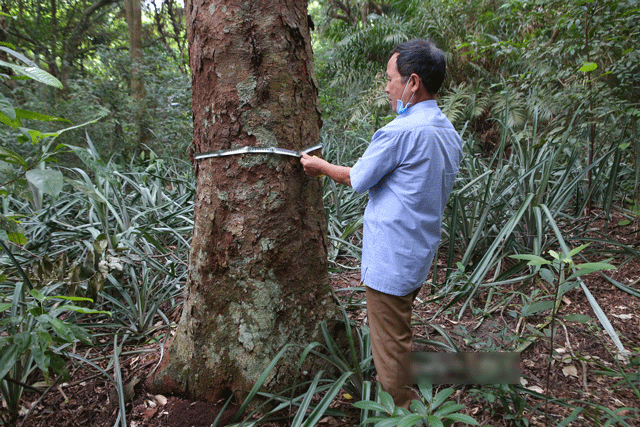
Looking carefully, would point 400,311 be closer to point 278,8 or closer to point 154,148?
point 278,8

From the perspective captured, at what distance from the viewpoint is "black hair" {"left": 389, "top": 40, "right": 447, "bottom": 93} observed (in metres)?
1.57

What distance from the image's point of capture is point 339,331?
199 centimetres

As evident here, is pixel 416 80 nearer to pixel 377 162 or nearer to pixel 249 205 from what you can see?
pixel 377 162

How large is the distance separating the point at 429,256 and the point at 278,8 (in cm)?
124

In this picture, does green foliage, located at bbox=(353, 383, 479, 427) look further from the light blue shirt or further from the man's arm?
the man's arm

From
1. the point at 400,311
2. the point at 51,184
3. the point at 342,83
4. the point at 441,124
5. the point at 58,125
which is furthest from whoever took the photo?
the point at 342,83

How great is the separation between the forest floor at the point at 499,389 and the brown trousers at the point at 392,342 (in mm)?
228

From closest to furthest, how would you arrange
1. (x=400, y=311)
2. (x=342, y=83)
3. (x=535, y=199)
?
(x=400, y=311)
(x=535, y=199)
(x=342, y=83)

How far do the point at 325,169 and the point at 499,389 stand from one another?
123cm

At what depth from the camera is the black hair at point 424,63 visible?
5.15ft

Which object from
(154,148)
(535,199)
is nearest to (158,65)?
(154,148)

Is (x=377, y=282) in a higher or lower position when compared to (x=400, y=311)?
higher

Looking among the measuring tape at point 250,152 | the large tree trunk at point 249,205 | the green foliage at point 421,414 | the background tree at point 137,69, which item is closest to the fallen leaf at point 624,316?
the green foliage at point 421,414

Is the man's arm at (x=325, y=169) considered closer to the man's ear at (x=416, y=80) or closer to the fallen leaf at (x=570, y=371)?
the man's ear at (x=416, y=80)
